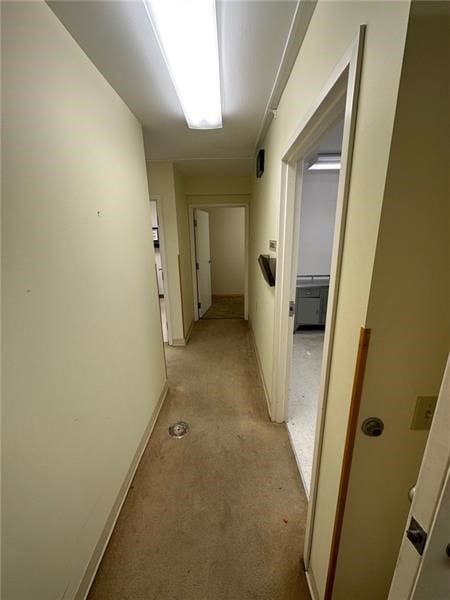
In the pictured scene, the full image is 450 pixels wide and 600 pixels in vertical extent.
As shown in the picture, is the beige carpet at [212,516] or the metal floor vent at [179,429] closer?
the beige carpet at [212,516]

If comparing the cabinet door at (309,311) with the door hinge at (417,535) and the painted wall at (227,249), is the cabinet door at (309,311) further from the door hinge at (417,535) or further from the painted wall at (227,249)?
the door hinge at (417,535)

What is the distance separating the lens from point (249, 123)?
200 cm

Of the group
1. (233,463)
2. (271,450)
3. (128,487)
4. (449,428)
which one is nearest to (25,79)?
(449,428)

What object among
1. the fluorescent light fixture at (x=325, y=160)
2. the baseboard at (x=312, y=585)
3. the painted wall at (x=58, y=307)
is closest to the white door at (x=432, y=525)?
the baseboard at (x=312, y=585)

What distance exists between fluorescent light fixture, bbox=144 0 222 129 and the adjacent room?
10.3 feet

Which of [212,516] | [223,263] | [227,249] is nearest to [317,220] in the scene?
[227,249]

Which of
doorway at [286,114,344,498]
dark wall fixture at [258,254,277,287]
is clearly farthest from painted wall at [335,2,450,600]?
doorway at [286,114,344,498]

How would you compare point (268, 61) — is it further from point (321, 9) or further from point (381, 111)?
point (381, 111)

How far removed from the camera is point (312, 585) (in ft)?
3.57

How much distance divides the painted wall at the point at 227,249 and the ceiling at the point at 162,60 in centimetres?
333

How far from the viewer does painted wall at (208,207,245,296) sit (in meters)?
5.52

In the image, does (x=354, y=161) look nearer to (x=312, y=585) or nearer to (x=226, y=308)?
(x=312, y=585)

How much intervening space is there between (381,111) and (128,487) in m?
2.14

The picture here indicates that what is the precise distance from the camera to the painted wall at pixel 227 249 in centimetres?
552
